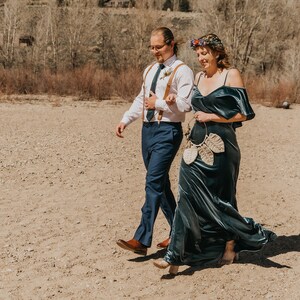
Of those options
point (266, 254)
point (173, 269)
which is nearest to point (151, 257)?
point (173, 269)

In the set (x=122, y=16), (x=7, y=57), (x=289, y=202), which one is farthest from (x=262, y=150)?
(x=122, y=16)

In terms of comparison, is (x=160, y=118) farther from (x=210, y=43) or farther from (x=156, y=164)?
(x=210, y=43)

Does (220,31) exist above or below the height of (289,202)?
above

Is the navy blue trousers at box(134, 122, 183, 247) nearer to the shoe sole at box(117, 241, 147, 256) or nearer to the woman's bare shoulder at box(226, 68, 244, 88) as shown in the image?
the shoe sole at box(117, 241, 147, 256)

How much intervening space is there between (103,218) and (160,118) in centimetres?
171

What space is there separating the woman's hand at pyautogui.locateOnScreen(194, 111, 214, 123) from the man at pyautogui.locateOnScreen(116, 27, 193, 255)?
0.12 meters

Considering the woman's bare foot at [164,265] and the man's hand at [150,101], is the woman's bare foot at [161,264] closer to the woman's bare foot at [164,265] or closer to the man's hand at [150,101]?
the woman's bare foot at [164,265]

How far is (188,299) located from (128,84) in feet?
44.0

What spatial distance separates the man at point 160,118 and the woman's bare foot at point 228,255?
0.57 metres

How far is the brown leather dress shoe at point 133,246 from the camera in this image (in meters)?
4.75

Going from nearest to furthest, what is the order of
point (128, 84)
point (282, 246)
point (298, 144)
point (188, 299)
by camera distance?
point (188, 299), point (282, 246), point (298, 144), point (128, 84)

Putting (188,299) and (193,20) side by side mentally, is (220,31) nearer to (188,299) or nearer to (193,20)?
(193,20)

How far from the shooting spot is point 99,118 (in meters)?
13.1

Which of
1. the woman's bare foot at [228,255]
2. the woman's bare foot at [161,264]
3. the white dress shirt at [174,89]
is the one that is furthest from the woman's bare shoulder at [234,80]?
the woman's bare foot at [161,264]
